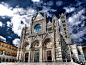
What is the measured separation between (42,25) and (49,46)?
970 centimetres

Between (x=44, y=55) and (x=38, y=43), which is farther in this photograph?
(x=38, y=43)

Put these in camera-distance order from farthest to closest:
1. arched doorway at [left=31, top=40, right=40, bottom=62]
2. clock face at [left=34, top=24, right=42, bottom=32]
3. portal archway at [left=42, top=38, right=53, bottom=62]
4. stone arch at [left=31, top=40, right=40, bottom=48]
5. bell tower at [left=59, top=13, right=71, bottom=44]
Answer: bell tower at [left=59, top=13, right=71, bottom=44], clock face at [left=34, top=24, right=42, bottom=32], stone arch at [left=31, top=40, right=40, bottom=48], arched doorway at [left=31, top=40, right=40, bottom=62], portal archway at [left=42, top=38, right=53, bottom=62]

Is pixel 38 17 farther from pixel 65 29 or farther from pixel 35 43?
pixel 65 29

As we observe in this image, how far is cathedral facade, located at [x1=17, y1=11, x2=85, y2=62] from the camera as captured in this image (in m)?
21.8

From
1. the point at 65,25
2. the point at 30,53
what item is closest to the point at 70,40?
the point at 65,25

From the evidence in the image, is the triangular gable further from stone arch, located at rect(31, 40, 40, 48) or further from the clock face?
stone arch, located at rect(31, 40, 40, 48)

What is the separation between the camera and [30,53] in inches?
985

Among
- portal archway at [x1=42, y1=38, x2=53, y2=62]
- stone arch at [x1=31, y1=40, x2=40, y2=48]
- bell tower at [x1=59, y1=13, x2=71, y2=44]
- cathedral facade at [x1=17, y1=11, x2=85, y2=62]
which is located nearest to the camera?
cathedral facade at [x1=17, y1=11, x2=85, y2=62]

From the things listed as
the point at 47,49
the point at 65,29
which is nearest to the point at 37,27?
the point at 47,49

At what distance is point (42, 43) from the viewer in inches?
958

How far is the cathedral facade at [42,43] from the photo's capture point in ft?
71.6

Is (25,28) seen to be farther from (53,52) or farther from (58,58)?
(58,58)

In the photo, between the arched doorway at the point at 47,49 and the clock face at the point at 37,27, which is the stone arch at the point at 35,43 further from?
the clock face at the point at 37,27

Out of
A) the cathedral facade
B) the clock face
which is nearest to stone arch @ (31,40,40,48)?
the cathedral facade
